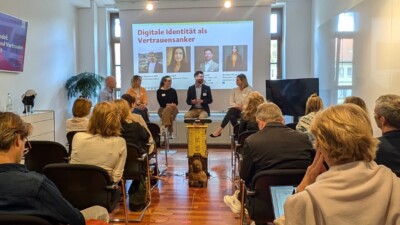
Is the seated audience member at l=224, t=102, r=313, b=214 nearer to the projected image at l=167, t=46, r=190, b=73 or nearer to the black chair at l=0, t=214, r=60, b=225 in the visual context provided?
the black chair at l=0, t=214, r=60, b=225

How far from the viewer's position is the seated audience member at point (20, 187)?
4.74ft

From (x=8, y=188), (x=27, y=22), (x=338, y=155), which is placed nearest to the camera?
(x=338, y=155)

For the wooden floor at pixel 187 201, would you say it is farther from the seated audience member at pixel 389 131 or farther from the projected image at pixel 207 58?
the projected image at pixel 207 58

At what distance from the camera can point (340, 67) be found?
562cm

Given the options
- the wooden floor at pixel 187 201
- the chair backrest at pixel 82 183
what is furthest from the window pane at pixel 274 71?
the chair backrest at pixel 82 183

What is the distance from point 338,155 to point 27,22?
615cm

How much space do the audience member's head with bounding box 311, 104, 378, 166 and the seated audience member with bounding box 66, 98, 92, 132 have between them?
117 inches

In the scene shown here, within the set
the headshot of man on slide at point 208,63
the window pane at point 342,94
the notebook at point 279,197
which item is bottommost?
the notebook at point 279,197

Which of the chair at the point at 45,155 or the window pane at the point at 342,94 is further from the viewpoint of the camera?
the window pane at the point at 342,94

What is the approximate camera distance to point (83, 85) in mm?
7488

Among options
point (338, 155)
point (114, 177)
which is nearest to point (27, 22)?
point (114, 177)

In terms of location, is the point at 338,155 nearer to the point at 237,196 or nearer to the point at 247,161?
the point at 247,161

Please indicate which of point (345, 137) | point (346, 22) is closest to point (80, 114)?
point (345, 137)

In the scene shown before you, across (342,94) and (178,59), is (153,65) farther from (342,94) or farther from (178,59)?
(342,94)
